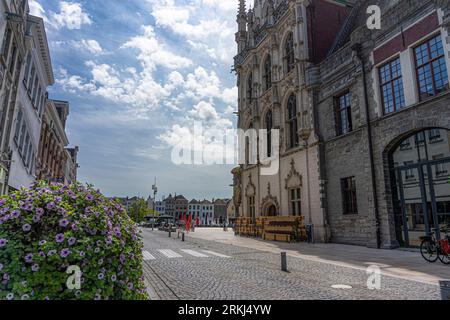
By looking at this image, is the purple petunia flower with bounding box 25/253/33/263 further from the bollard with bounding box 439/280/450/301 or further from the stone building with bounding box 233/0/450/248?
the stone building with bounding box 233/0/450/248

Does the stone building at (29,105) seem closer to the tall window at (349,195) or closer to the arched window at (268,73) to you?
the arched window at (268,73)

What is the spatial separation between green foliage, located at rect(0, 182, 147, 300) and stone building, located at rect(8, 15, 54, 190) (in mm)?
15578

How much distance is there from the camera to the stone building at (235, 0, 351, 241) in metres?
20.3

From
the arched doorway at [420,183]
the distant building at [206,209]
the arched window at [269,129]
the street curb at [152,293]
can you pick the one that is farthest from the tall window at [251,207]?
the distant building at [206,209]

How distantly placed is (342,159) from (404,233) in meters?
5.28

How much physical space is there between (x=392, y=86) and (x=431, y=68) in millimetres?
2049

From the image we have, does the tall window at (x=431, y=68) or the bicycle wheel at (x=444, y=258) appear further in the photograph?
the tall window at (x=431, y=68)

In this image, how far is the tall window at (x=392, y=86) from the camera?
1440 centimetres

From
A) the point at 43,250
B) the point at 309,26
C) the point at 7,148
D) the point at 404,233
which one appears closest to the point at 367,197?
the point at 404,233

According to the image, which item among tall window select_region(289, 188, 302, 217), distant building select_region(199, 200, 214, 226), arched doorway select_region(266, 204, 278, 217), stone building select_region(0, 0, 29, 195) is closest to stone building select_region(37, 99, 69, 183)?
stone building select_region(0, 0, 29, 195)

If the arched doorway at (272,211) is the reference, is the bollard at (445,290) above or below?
below

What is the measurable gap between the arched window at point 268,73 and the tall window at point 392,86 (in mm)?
12913

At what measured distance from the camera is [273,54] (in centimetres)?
2584
